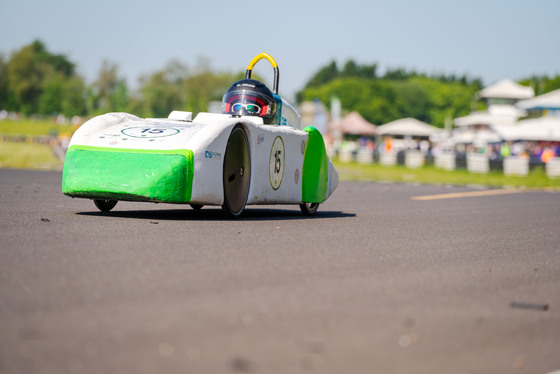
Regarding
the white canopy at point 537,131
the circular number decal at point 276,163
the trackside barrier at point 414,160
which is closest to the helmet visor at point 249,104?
the circular number decal at point 276,163

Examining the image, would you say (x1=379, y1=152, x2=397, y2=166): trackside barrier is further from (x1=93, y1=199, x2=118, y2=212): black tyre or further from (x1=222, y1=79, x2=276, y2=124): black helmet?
(x1=93, y1=199, x2=118, y2=212): black tyre

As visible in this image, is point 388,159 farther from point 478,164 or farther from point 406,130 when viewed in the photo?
point 406,130

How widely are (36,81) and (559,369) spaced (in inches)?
6895

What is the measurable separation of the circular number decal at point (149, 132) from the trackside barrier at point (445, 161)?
33563 mm

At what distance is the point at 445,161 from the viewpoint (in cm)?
4284

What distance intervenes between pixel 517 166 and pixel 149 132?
1193 inches

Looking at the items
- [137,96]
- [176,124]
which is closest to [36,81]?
[137,96]

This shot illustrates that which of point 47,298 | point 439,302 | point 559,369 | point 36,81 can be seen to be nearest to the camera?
point 559,369

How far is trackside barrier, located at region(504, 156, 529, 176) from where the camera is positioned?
122ft

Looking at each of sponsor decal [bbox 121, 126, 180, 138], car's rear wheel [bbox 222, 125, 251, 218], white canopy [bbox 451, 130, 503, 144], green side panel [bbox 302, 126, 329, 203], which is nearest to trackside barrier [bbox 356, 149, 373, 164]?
white canopy [bbox 451, 130, 503, 144]

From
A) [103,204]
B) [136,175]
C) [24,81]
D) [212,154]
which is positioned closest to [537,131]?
[103,204]

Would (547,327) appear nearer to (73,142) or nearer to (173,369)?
(173,369)

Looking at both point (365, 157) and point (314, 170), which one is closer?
point (314, 170)

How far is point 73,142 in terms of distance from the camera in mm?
9555
